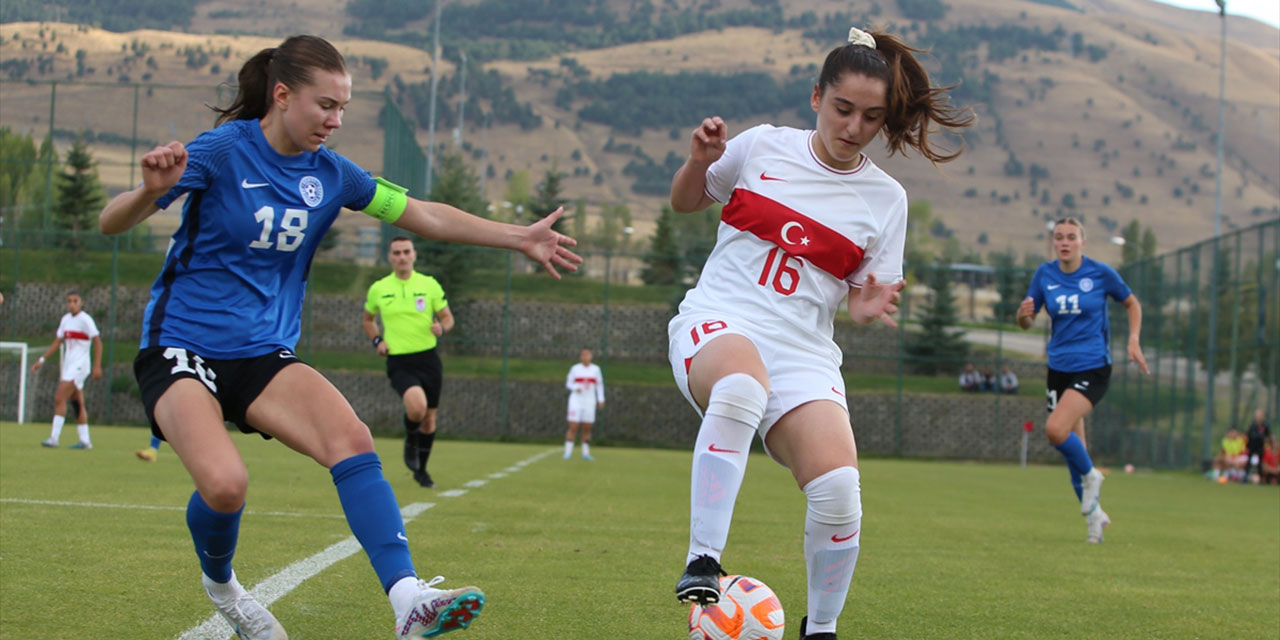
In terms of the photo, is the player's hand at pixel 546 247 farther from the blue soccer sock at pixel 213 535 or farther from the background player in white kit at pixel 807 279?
the blue soccer sock at pixel 213 535

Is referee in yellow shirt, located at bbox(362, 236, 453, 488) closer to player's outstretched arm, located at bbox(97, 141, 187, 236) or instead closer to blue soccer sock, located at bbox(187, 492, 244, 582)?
blue soccer sock, located at bbox(187, 492, 244, 582)

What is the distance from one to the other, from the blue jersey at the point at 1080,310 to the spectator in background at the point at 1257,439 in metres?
13.9

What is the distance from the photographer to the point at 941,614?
5.29 meters

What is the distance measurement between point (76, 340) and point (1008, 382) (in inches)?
993

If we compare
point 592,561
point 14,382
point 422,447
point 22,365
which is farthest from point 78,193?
point 592,561

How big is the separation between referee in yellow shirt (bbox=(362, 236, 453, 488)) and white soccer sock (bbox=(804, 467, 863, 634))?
7977 millimetres

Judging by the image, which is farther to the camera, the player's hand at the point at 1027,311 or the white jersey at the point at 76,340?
the white jersey at the point at 76,340

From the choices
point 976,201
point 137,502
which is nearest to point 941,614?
point 137,502

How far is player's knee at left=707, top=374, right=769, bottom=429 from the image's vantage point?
3.95m

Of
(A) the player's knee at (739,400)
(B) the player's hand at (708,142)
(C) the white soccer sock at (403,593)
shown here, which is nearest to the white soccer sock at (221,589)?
(C) the white soccer sock at (403,593)

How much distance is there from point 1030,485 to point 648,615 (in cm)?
1528

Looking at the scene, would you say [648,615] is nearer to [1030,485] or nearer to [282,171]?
[282,171]

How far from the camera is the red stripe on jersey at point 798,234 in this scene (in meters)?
4.32

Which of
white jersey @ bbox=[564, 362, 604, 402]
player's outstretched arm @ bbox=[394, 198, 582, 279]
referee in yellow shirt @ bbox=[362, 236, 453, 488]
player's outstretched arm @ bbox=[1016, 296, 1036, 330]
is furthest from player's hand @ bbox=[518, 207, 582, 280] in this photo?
white jersey @ bbox=[564, 362, 604, 402]
